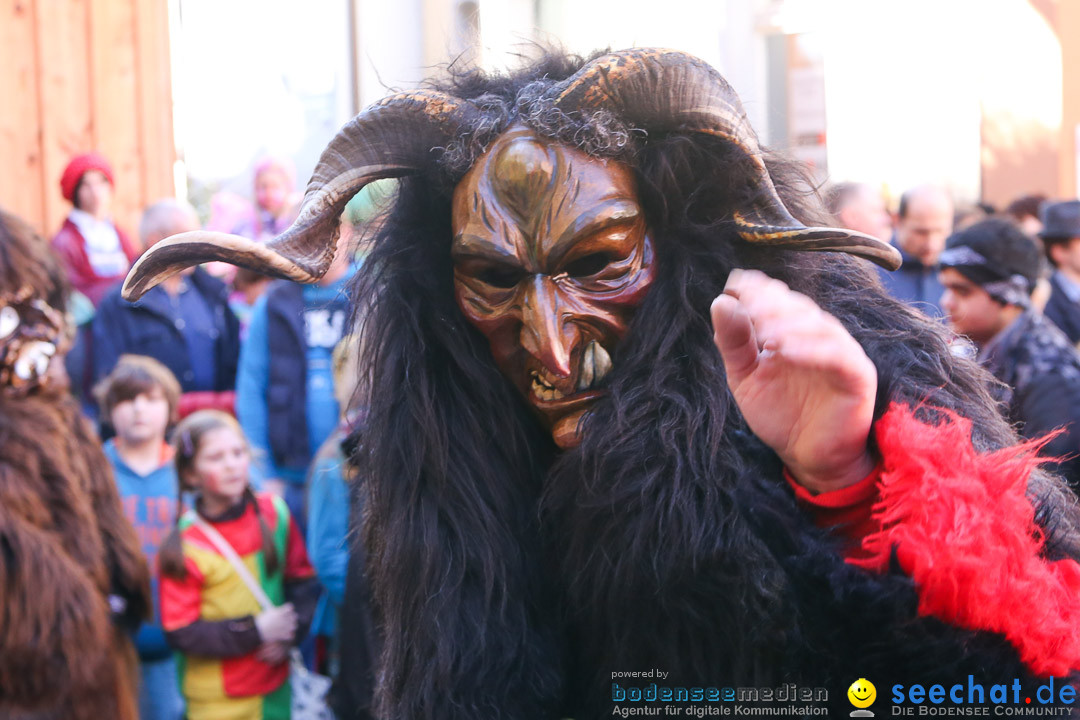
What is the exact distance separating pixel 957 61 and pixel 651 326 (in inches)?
338

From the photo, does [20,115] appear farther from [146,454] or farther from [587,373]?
[587,373]

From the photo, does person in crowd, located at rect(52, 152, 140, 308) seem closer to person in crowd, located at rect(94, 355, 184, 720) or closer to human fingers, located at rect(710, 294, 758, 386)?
person in crowd, located at rect(94, 355, 184, 720)

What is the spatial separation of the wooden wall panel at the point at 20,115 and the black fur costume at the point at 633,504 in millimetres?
6078

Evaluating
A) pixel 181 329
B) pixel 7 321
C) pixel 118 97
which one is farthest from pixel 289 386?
pixel 118 97

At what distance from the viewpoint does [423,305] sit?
248 centimetres

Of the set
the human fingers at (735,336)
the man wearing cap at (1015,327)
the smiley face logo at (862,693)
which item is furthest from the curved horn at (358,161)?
the man wearing cap at (1015,327)

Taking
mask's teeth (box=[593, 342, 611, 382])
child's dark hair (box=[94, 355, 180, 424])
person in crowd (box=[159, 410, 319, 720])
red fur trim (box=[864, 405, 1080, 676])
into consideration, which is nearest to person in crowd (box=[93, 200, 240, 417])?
child's dark hair (box=[94, 355, 180, 424])

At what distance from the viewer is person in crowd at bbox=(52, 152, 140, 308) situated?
6211 millimetres

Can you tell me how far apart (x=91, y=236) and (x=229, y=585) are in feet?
9.33

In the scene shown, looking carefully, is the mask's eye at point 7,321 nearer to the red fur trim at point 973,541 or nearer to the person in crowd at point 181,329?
the person in crowd at point 181,329

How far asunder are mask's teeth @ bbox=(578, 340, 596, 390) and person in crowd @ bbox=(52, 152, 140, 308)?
4393 millimetres

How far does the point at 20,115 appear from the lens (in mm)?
A: 7652

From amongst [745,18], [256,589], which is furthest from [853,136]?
[256,589]

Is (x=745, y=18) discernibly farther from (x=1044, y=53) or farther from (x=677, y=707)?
(x=677, y=707)
